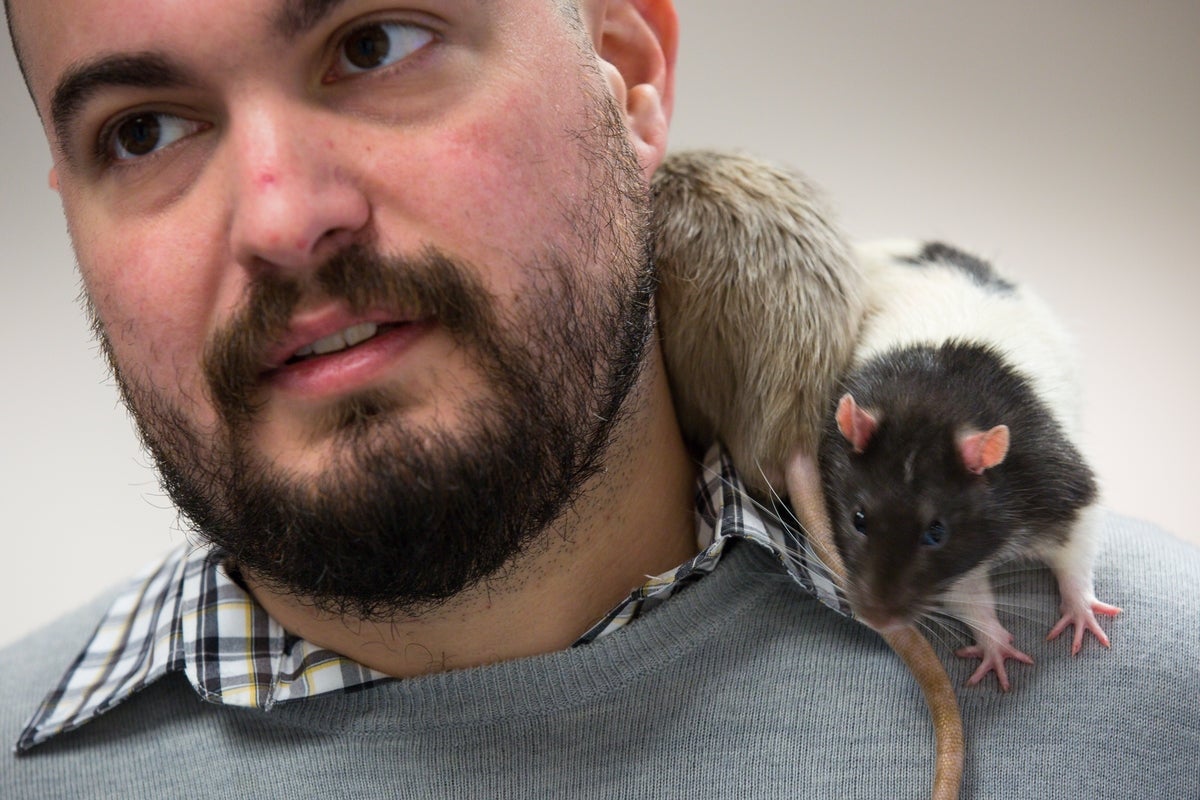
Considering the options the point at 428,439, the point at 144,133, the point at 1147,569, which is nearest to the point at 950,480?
the point at 1147,569

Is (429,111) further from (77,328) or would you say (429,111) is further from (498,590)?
(77,328)

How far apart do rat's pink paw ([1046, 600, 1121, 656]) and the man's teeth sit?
98 cm

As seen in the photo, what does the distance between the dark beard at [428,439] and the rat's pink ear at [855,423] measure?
0.30 meters

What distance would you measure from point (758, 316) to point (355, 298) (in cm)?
65

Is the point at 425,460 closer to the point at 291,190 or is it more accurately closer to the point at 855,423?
the point at 291,190

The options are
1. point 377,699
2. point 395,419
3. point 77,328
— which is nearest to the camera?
point 395,419

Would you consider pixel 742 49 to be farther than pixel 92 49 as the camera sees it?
Yes

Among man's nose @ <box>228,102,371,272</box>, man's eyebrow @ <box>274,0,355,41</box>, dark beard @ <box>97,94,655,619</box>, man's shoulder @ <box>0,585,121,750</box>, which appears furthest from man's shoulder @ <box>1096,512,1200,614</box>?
man's shoulder @ <box>0,585,121,750</box>

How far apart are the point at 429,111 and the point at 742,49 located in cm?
168

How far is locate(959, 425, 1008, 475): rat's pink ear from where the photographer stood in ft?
4.81

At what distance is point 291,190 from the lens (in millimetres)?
1168

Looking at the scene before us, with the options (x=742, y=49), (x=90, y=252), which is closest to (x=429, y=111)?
(x=90, y=252)

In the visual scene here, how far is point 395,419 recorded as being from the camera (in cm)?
124

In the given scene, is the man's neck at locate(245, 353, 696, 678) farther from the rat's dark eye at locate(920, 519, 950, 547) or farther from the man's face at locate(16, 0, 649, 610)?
the rat's dark eye at locate(920, 519, 950, 547)
